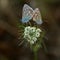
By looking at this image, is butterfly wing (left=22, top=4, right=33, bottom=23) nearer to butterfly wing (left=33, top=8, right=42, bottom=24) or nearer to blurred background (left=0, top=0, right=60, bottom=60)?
butterfly wing (left=33, top=8, right=42, bottom=24)

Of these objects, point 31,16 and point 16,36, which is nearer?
point 31,16

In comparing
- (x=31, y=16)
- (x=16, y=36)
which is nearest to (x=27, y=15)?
(x=31, y=16)

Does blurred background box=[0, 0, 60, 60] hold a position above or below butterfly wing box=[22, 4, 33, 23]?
below

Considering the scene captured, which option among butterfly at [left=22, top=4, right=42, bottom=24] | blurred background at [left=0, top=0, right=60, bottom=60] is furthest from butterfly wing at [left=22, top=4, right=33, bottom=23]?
blurred background at [left=0, top=0, right=60, bottom=60]

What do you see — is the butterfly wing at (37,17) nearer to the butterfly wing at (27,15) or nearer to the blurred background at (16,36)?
the butterfly wing at (27,15)

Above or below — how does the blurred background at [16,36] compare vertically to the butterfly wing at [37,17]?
below

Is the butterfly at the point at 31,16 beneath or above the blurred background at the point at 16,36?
above

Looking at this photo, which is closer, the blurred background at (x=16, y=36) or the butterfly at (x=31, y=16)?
the butterfly at (x=31, y=16)

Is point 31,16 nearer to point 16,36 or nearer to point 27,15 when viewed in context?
point 27,15

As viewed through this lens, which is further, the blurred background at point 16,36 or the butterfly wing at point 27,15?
the blurred background at point 16,36

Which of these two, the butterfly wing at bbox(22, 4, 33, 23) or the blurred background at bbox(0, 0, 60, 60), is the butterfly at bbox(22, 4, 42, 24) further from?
the blurred background at bbox(0, 0, 60, 60)

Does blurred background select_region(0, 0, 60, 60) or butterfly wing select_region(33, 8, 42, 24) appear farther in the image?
blurred background select_region(0, 0, 60, 60)

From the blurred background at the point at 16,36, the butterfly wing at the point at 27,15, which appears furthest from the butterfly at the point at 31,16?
the blurred background at the point at 16,36
